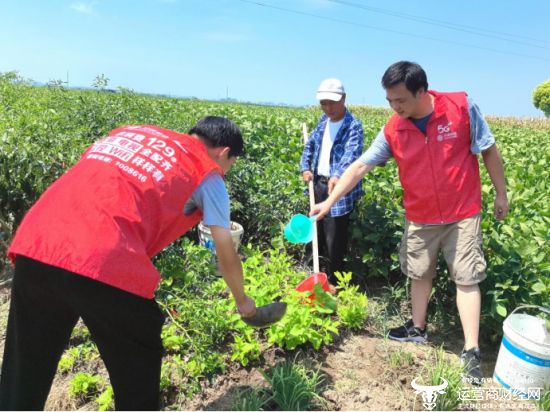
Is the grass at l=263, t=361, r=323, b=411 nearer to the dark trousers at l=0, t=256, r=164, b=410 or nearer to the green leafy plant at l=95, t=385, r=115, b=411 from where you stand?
the dark trousers at l=0, t=256, r=164, b=410

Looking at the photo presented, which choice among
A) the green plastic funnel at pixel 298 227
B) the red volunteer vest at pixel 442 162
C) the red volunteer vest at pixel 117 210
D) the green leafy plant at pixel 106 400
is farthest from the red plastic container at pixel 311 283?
the red volunteer vest at pixel 117 210

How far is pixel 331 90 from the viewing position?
3.57m

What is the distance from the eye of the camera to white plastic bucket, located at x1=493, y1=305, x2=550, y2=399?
242cm

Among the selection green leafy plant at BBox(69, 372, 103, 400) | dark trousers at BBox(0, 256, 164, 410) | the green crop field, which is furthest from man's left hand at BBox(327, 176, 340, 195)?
green leafy plant at BBox(69, 372, 103, 400)

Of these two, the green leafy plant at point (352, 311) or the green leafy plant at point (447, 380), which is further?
the green leafy plant at point (352, 311)

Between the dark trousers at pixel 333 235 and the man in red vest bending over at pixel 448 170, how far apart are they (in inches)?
35.3

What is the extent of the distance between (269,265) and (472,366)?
154cm

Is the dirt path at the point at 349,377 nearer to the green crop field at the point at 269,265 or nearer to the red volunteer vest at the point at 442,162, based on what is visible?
the green crop field at the point at 269,265

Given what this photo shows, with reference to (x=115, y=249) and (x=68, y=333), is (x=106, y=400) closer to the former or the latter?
(x=68, y=333)

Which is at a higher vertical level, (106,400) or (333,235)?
(333,235)

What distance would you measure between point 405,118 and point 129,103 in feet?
18.0

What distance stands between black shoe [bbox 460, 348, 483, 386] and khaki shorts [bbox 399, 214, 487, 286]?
42 cm

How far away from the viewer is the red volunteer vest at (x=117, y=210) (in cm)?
161

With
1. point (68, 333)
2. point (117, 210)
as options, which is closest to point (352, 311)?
point (68, 333)
